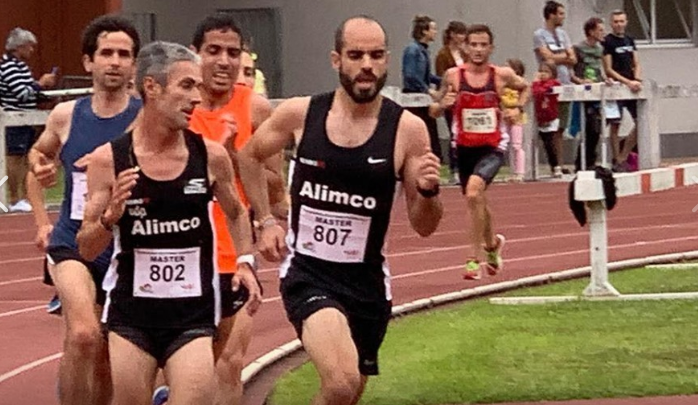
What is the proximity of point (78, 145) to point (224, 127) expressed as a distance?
70cm

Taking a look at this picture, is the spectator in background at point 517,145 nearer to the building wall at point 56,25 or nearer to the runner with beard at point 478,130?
the runner with beard at point 478,130

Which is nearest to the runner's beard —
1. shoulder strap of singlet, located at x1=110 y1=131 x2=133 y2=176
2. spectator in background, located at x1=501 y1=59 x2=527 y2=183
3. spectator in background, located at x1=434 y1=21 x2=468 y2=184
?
shoulder strap of singlet, located at x1=110 y1=131 x2=133 y2=176

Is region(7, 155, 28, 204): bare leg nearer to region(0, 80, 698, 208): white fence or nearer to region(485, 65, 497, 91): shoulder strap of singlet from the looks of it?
region(0, 80, 698, 208): white fence

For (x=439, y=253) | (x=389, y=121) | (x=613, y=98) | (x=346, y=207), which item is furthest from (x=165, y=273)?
(x=613, y=98)

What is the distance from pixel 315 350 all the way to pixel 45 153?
2185 millimetres

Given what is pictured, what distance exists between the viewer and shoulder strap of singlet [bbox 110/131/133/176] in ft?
25.8

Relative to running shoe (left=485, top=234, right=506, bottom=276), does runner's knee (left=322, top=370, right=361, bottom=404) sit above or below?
above

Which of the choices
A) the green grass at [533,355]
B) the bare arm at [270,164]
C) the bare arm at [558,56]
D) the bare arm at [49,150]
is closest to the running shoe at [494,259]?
the green grass at [533,355]

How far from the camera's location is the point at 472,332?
12.7 metres

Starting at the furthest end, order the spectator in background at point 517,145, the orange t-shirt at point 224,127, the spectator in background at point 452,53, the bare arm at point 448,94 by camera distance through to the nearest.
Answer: the spectator in background at point 452,53
the spectator in background at point 517,145
the bare arm at point 448,94
the orange t-shirt at point 224,127

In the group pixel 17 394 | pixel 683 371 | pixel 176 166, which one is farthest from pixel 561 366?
pixel 176 166

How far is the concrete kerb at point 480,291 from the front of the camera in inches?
464

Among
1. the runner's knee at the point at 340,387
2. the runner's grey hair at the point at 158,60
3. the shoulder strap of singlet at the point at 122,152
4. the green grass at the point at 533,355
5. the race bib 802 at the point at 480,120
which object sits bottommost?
the green grass at the point at 533,355

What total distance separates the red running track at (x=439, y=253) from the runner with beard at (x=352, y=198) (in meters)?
2.85
